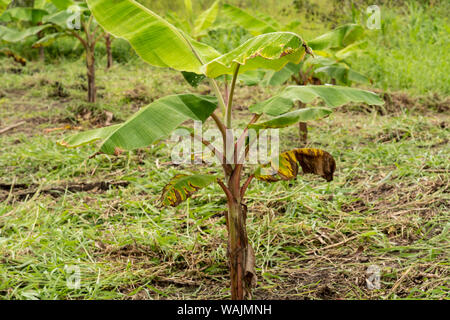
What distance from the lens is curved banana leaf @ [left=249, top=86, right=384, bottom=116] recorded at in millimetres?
2010

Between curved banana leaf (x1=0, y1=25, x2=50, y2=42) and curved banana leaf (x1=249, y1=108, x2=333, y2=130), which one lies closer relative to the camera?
curved banana leaf (x1=249, y1=108, x2=333, y2=130)

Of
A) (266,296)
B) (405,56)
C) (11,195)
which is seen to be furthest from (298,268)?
(405,56)

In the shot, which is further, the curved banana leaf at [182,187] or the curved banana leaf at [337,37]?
the curved banana leaf at [337,37]

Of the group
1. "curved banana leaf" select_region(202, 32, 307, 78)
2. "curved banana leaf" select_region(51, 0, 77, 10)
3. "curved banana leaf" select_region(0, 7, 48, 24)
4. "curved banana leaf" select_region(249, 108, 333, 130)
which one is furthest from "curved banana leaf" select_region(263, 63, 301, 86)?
"curved banana leaf" select_region(0, 7, 48, 24)

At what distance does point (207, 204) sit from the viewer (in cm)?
289

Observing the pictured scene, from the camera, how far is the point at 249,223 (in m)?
2.67

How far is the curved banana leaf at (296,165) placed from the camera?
1.96m

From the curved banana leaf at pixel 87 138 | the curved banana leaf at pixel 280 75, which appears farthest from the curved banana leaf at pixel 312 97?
the curved banana leaf at pixel 280 75

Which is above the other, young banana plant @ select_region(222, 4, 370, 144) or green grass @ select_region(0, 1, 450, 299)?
young banana plant @ select_region(222, 4, 370, 144)

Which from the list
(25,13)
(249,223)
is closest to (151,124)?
(249,223)

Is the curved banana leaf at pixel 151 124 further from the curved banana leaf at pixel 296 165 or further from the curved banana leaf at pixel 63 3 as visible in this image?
the curved banana leaf at pixel 63 3

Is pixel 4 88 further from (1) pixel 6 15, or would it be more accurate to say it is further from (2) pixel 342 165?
(2) pixel 342 165

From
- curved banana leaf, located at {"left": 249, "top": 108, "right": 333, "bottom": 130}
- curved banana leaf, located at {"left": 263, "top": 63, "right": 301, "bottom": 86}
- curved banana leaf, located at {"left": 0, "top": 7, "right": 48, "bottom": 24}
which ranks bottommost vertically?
curved banana leaf, located at {"left": 249, "top": 108, "right": 333, "bottom": 130}

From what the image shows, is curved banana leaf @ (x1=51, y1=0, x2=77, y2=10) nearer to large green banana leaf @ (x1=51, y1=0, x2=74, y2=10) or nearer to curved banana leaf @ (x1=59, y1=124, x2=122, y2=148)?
large green banana leaf @ (x1=51, y1=0, x2=74, y2=10)
